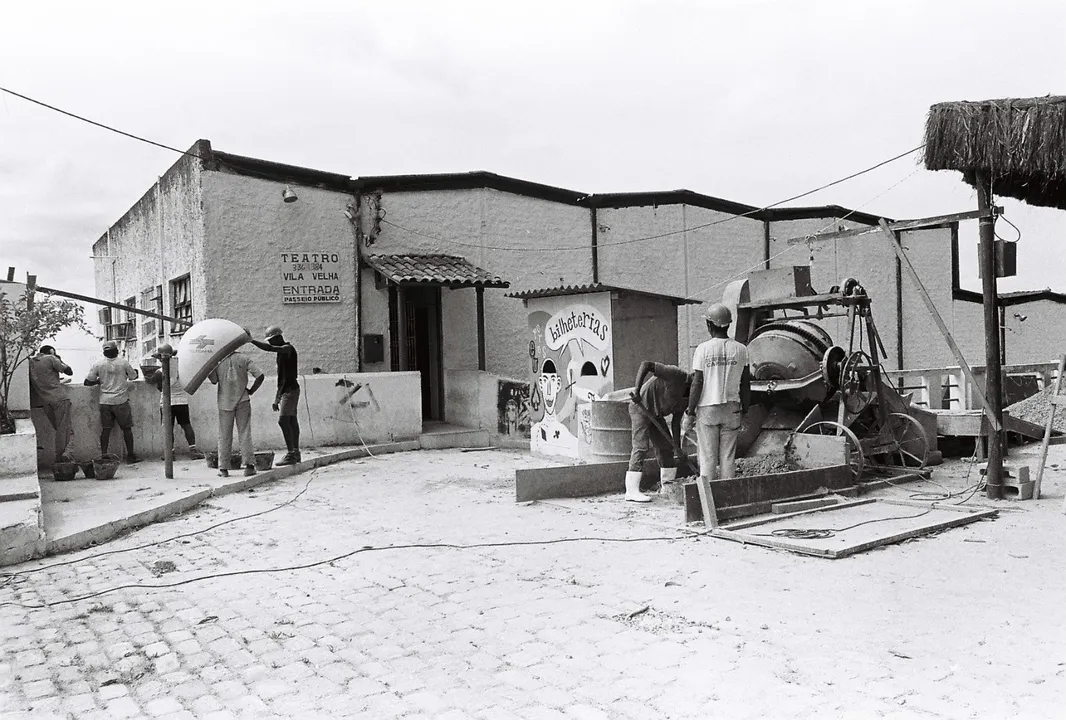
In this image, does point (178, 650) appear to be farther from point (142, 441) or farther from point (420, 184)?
point (420, 184)

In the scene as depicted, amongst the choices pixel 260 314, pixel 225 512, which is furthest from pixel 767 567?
pixel 260 314

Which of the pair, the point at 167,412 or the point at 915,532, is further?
the point at 167,412

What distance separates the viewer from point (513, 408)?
47.2 feet

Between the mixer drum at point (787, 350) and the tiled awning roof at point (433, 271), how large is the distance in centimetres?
598

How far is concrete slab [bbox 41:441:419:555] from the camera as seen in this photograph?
726 centimetres

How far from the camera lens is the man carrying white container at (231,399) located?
402 inches

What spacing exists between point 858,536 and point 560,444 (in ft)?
22.0

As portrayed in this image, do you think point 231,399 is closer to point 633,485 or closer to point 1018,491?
point 633,485

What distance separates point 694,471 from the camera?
9.08 m

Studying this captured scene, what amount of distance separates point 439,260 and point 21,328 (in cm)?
724

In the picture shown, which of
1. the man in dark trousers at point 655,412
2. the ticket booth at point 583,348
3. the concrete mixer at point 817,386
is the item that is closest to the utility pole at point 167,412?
the ticket booth at point 583,348

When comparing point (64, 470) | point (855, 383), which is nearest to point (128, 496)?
point (64, 470)

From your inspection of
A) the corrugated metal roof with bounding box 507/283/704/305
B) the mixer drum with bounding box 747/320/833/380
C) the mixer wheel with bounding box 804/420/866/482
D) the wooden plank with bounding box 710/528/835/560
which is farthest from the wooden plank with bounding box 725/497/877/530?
the corrugated metal roof with bounding box 507/283/704/305

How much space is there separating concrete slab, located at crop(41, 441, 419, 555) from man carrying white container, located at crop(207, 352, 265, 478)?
25cm
